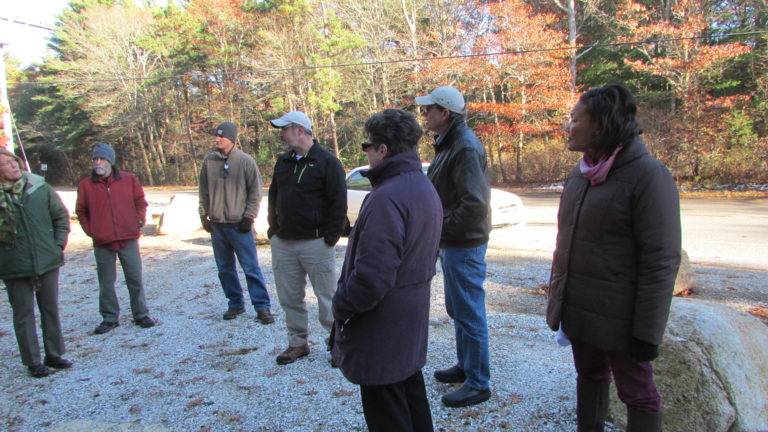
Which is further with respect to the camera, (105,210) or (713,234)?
(713,234)

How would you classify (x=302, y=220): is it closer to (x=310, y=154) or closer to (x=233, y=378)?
(x=310, y=154)

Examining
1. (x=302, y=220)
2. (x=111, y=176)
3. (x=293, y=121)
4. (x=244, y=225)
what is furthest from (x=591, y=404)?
(x=111, y=176)

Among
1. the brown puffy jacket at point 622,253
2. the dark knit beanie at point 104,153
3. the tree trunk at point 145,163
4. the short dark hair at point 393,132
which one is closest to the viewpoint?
the brown puffy jacket at point 622,253

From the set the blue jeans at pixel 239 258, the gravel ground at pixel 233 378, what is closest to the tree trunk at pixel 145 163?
the gravel ground at pixel 233 378

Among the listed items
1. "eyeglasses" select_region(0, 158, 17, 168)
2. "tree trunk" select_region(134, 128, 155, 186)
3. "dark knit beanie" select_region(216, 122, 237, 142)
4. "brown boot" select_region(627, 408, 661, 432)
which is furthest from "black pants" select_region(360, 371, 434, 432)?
"tree trunk" select_region(134, 128, 155, 186)

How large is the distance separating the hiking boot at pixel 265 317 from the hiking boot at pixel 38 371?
5.88ft

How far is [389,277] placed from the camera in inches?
76.1

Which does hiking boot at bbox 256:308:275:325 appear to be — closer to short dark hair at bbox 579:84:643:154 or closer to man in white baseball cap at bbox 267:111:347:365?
man in white baseball cap at bbox 267:111:347:365

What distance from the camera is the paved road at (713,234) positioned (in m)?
7.61

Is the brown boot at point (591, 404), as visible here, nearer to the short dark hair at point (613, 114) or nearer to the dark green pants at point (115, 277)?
the short dark hair at point (613, 114)

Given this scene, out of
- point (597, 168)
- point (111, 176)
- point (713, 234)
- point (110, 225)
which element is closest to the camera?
point (597, 168)

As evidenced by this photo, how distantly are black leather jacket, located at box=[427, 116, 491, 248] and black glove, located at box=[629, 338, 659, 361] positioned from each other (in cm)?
110

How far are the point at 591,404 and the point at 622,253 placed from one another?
2.84 feet

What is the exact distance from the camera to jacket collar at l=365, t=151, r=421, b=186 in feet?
6.72
